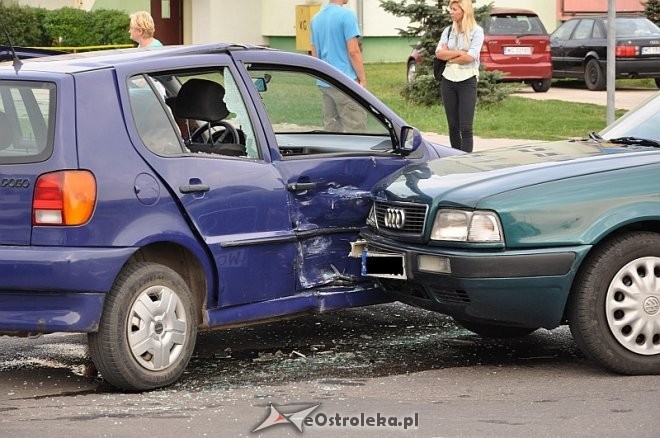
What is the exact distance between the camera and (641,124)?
25.2ft

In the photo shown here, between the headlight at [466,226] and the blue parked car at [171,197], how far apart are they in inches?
30.6

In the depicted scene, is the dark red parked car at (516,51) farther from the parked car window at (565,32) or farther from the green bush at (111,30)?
the green bush at (111,30)

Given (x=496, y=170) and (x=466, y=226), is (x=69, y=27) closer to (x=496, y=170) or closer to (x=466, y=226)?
(x=496, y=170)

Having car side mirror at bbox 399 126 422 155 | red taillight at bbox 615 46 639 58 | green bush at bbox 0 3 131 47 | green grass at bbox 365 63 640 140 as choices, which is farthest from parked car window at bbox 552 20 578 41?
car side mirror at bbox 399 126 422 155

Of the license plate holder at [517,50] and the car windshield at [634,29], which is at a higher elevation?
the car windshield at [634,29]

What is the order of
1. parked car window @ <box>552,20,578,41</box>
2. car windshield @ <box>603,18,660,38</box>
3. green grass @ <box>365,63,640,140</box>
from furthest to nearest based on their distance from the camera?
parked car window @ <box>552,20,578,41</box> → car windshield @ <box>603,18,660,38</box> → green grass @ <box>365,63,640,140</box>

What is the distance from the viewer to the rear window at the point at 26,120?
6.18 m

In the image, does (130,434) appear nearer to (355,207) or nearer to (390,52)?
(355,207)

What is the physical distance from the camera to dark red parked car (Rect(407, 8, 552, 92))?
993 inches

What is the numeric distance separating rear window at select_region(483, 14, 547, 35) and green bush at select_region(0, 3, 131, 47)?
10.00 metres

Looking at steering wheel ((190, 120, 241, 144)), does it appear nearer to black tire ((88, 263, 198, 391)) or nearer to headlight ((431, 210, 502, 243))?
black tire ((88, 263, 198, 391))

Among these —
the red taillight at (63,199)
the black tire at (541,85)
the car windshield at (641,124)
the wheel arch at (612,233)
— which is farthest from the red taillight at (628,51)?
the red taillight at (63,199)

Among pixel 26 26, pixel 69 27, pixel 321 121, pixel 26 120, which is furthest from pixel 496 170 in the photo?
pixel 26 26

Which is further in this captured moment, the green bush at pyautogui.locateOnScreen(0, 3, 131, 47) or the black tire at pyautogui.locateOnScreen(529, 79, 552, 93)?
the green bush at pyautogui.locateOnScreen(0, 3, 131, 47)
